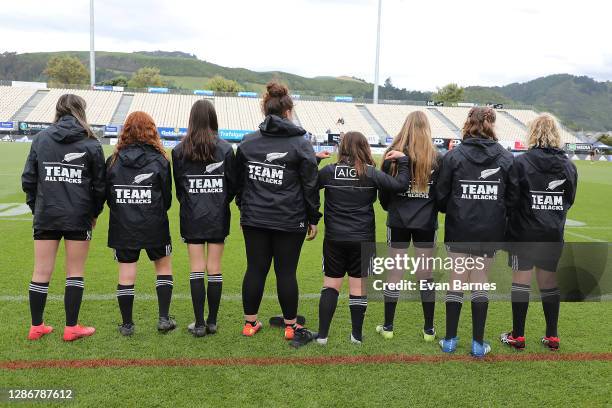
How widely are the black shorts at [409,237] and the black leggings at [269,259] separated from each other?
0.75 metres

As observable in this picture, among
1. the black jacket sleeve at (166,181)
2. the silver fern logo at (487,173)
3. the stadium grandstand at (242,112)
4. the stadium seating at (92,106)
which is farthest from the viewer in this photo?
the stadium grandstand at (242,112)

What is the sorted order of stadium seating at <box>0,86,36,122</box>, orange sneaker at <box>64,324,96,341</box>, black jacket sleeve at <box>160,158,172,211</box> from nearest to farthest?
orange sneaker at <box>64,324,96,341</box>, black jacket sleeve at <box>160,158,172,211</box>, stadium seating at <box>0,86,36,122</box>

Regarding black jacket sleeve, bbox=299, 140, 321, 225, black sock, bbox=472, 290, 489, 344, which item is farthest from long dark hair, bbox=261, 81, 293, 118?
black sock, bbox=472, 290, 489, 344

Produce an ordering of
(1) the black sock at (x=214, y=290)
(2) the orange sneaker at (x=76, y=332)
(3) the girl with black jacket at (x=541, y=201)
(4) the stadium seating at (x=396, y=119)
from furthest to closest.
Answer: (4) the stadium seating at (x=396, y=119)
(1) the black sock at (x=214, y=290)
(2) the orange sneaker at (x=76, y=332)
(3) the girl with black jacket at (x=541, y=201)

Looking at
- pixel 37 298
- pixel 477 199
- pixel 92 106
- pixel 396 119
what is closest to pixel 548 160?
pixel 477 199

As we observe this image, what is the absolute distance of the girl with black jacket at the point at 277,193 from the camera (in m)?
4.12

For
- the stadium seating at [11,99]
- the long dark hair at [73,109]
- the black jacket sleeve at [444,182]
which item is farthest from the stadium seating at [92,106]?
the black jacket sleeve at [444,182]

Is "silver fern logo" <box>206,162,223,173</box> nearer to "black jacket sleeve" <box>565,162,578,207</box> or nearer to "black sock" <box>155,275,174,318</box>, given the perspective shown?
"black sock" <box>155,275,174,318</box>

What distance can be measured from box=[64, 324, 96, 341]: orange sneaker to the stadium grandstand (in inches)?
1924

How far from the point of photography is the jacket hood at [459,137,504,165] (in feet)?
13.0

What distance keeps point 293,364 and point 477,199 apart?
192 centimetres

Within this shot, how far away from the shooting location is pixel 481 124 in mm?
3977

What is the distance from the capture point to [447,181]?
13.3ft

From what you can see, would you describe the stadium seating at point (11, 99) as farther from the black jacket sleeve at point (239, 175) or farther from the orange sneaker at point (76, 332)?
the black jacket sleeve at point (239, 175)
